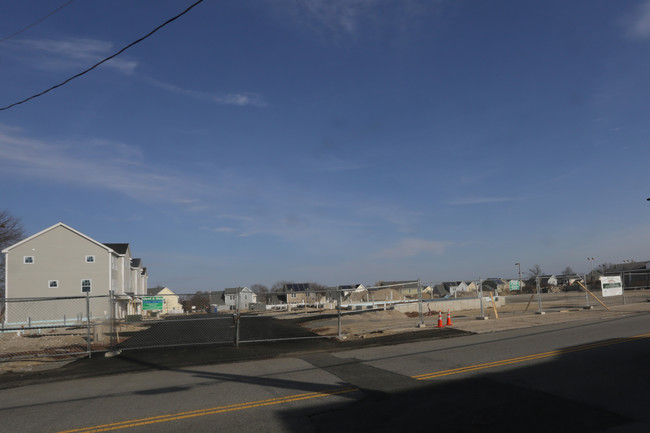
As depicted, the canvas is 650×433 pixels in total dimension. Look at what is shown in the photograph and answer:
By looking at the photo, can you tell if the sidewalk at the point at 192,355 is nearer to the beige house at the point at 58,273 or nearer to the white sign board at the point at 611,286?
the white sign board at the point at 611,286

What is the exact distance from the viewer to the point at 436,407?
6.97m

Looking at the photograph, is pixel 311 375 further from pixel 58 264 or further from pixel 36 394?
pixel 58 264

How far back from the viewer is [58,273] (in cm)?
4538

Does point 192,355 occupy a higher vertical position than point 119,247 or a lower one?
lower

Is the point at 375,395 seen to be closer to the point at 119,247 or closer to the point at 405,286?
the point at 405,286

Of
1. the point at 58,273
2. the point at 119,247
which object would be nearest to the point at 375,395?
the point at 58,273

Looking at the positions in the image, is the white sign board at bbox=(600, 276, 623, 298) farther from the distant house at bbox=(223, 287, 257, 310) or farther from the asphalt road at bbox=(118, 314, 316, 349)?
the distant house at bbox=(223, 287, 257, 310)

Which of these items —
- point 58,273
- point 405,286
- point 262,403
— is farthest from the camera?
point 58,273

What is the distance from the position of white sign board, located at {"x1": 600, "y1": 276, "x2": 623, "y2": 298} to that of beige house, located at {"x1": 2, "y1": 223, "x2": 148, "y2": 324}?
1565 inches

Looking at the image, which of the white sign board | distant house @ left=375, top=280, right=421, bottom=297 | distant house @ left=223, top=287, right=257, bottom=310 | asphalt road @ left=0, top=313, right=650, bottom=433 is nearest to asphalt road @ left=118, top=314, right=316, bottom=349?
distant house @ left=223, top=287, right=257, bottom=310

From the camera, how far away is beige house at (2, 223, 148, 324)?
42.7 meters

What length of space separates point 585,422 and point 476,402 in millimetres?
1574

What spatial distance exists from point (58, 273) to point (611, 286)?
158 ft

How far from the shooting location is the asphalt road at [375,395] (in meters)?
6.38
